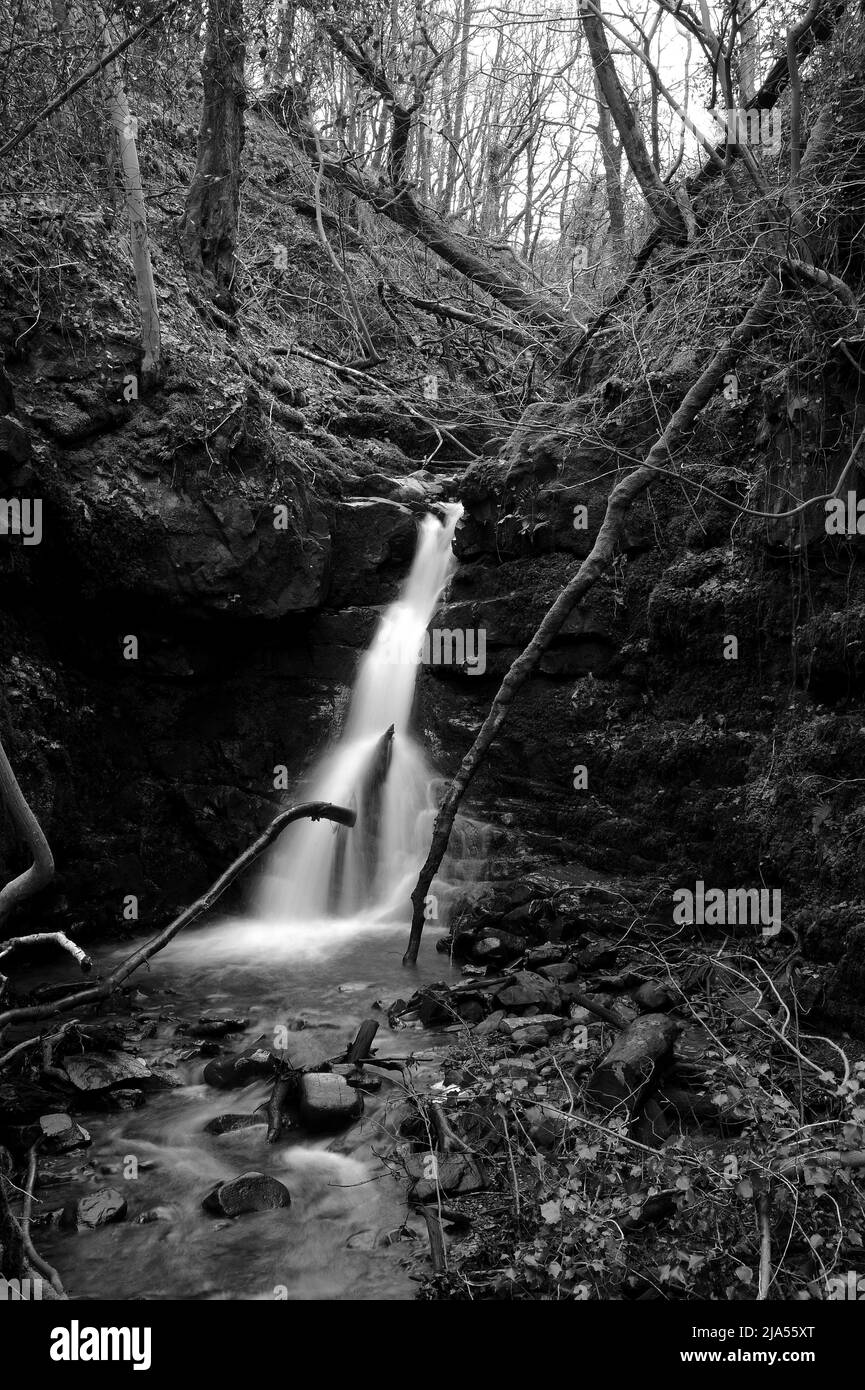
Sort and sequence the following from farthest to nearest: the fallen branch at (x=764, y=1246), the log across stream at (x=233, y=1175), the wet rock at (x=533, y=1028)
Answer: the wet rock at (x=533, y=1028) → the log across stream at (x=233, y=1175) → the fallen branch at (x=764, y=1246)

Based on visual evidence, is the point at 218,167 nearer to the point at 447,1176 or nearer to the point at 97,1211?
→ the point at 97,1211

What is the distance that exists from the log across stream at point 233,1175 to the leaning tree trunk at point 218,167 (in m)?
8.46

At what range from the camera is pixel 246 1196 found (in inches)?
175

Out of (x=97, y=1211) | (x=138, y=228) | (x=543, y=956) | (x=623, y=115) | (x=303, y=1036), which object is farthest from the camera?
(x=623, y=115)

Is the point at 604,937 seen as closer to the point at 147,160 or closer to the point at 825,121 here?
the point at 825,121

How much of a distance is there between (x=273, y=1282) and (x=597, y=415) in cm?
726

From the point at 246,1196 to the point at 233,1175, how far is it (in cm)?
29

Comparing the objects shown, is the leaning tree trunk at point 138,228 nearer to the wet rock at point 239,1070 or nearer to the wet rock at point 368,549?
the wet rock at point 368,549

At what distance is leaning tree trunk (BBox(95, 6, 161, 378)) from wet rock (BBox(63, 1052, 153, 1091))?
6.41m

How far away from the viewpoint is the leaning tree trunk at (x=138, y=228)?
8672 mm

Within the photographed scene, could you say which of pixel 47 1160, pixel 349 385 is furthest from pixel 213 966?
pixel 349 385

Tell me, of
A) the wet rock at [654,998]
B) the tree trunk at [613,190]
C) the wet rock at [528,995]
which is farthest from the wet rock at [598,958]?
the tree trunk at [613,190]

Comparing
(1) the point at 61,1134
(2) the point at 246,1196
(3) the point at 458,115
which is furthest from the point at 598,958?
(3) the point at 458,115
